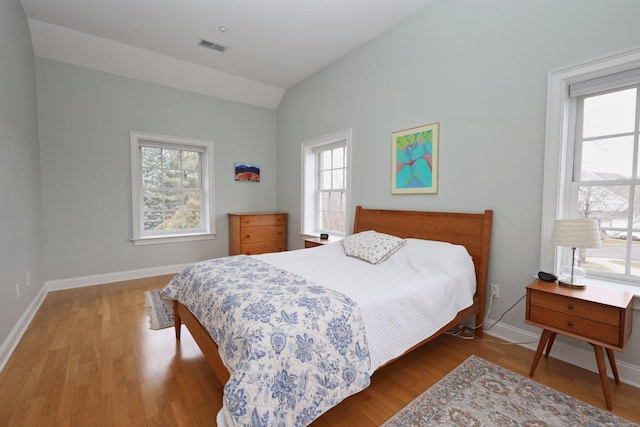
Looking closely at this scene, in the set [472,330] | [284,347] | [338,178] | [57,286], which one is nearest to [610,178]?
[472,330]

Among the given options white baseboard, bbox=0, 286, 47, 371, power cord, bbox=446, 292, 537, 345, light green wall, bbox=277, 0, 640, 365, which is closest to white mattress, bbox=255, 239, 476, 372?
power cord, bbox=446, 292, 537, 345

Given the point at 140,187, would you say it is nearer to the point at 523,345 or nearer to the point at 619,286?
the point at 523,345

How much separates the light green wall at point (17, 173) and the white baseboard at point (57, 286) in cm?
7

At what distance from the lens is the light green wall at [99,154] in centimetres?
330

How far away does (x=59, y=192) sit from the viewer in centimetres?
334

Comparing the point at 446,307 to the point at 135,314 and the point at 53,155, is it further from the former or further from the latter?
the point at 53,155

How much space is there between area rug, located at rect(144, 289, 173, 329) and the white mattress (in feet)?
3.54

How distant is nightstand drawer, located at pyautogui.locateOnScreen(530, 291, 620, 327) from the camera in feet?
4.89

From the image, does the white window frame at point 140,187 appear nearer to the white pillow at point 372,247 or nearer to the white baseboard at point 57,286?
the white baseboard at point 57,286

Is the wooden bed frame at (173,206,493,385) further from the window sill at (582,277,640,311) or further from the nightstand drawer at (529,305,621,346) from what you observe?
the window sill at (582,277,640,311)

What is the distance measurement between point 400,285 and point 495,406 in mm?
780

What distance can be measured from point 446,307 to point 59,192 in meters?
4.33

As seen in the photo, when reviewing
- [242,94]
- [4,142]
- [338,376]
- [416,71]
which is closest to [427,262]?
[338,376]

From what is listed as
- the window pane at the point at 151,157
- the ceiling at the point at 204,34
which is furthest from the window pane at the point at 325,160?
the window pane at the point at 151,157
